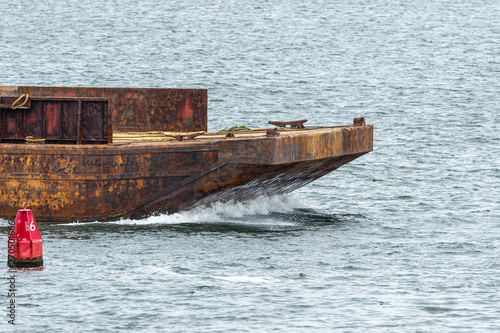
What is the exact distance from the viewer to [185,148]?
15.7 metres

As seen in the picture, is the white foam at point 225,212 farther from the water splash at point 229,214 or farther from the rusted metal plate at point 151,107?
the rusted metal plate at point 151,107

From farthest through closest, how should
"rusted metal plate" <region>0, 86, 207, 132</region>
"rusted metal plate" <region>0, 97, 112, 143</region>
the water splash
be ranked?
"rusted metal plate" <region>0, 86, 207, 132</region>, the water splash, "rusted metal plate" <region>0, 97, 112, 143</region>

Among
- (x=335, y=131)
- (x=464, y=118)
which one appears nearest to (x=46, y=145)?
(x=335, y=131)

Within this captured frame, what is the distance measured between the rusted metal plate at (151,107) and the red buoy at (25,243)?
754cm

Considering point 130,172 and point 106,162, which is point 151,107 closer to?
point 130,172

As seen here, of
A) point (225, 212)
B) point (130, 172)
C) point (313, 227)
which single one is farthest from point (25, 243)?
point (313, 227)

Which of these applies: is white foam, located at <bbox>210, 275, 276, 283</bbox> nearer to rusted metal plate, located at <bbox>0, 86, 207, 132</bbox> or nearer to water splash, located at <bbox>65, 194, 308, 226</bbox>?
water splash, located at <bbox>65, 194, 308, 226</bbox>

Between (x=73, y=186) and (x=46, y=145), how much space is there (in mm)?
793

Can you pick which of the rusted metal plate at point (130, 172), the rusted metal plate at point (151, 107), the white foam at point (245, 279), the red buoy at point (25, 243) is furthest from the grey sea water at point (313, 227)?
the rusted metal plate at point (151, 107)

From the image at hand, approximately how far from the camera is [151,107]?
66.2 feet

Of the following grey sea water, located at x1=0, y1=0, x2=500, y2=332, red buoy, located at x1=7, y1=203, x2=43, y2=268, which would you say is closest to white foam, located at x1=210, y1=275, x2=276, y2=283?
grey sea water, located at x1=0, y1=0, x2=500, y2=332

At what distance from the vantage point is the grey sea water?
1128cm

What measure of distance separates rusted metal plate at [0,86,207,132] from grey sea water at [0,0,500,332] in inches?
117

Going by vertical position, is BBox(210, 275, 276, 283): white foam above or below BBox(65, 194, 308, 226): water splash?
below
